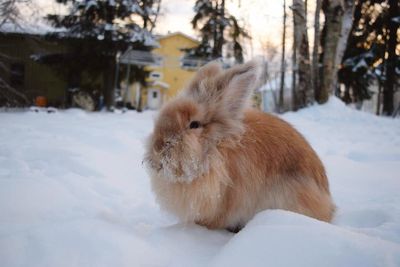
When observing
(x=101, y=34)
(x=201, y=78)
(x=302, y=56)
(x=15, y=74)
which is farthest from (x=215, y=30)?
(x=201, y=78)

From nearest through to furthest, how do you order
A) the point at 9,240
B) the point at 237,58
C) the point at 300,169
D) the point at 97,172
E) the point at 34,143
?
the point at 9,240
the point at 300,169
the point at 97,172
the point at 34,143
the point at 237,58

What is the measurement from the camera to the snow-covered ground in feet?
4.34

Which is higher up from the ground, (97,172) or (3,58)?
(3,58)

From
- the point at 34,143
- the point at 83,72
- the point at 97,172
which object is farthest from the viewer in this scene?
the point at 83,72

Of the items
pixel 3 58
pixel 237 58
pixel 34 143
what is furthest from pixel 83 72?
pixel 34 143

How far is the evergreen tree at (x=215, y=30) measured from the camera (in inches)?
734

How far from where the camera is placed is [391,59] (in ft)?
52.1

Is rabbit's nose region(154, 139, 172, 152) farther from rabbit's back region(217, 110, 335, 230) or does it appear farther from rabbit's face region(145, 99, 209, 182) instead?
rabbit's back region(217, 110, 335, 230)

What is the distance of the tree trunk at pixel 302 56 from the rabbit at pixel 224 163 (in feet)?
25.7

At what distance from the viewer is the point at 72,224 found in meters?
1.64

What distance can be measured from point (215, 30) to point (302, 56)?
10.2 metres

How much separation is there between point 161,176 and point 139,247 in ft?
1.63

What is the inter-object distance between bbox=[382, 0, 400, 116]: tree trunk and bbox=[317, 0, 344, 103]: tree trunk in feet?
24.9

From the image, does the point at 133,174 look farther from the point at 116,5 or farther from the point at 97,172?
the point at 116,5
